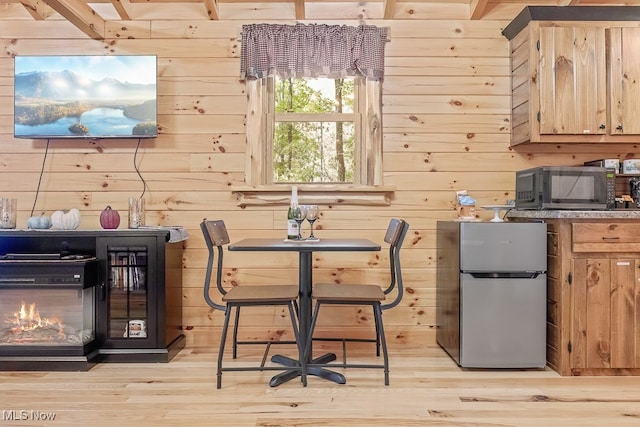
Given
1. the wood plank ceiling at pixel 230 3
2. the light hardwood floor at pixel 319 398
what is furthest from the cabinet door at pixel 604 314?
the wood plank ceiling at pixel 230 3

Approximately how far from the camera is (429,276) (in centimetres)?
351

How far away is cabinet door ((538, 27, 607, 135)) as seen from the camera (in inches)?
123

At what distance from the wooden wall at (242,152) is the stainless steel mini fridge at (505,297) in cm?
63

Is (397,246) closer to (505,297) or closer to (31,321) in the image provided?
(505,297)

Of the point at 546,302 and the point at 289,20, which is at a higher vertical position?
the point at 289,20

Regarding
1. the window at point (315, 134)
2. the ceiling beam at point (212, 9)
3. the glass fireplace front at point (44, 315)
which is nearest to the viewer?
the glass fireplace front at point (44, 315)

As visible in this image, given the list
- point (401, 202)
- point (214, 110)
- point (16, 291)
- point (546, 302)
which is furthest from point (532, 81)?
point (16, 291)

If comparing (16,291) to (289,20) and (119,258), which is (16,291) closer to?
(119,258)

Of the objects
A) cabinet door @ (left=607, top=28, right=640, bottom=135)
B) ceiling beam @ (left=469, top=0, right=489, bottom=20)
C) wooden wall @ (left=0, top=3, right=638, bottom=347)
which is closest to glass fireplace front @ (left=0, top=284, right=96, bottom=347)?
wooden wall @ (left=0, top=3, right=638, bottom=347)

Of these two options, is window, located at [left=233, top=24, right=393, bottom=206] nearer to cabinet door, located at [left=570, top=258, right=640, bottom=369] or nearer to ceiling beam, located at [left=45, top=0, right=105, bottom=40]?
ceiling beam, located at [left=45, top=0, right=105, bottom=40]

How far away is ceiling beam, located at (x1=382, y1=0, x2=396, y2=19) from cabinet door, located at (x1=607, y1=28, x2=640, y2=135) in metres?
1.41

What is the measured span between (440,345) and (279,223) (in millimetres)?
1431

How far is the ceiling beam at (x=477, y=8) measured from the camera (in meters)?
3.35

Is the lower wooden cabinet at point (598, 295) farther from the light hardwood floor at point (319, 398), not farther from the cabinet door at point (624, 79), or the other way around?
the cabinet door at point (624, 79)
